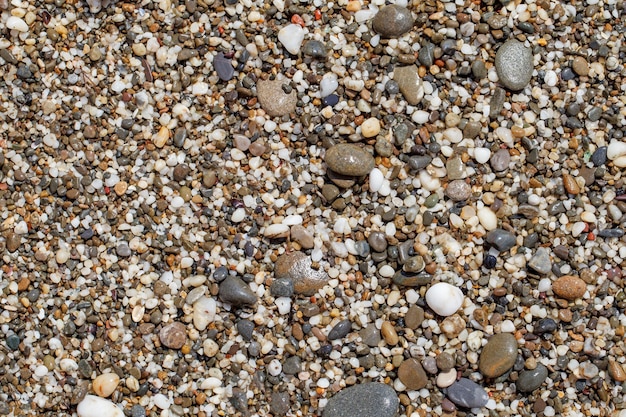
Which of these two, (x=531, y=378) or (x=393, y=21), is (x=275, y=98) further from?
(x=531, y=378)

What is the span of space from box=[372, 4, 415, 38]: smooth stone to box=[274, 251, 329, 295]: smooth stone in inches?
37.1

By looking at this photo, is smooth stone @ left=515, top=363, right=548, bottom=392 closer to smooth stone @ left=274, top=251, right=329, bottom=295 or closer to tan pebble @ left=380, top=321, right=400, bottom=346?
tan pebble @ left=380, top=321, right=400, bottom=346

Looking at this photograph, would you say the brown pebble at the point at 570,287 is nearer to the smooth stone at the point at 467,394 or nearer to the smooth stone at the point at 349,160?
the smooth stone at the point at 467,394

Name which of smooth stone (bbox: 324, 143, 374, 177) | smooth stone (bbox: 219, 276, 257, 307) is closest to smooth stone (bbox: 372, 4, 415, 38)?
smooth stone (bbox: 324, 143, 374, 177)

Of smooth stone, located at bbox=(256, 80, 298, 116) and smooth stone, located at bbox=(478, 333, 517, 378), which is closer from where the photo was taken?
smooth stone, located at bbox=(478, 333, 517, 378)

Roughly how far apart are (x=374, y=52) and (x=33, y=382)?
1.91 metres

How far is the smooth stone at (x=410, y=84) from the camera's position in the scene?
2838 mm

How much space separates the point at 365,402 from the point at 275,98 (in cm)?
124

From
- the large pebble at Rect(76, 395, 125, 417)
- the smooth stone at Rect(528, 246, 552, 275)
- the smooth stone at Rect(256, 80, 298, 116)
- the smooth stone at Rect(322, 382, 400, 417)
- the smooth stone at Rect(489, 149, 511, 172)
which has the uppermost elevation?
the smooth stone at Rect(256, 80, 298, 116)

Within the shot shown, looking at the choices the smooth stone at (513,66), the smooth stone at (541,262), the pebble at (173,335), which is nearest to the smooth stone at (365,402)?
the pebble at (173,335)

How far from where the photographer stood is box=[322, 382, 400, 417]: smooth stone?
2.77 metres

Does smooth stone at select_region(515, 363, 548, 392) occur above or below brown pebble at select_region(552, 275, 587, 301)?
below

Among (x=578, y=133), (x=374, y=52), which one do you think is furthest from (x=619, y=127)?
(x=374, y=52)

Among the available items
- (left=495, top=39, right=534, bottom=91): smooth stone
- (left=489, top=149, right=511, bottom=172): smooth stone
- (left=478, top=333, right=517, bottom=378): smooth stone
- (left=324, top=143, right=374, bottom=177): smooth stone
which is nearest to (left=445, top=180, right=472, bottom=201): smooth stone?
(left=489, top=149, right=511, bottom=172): smooth stone
